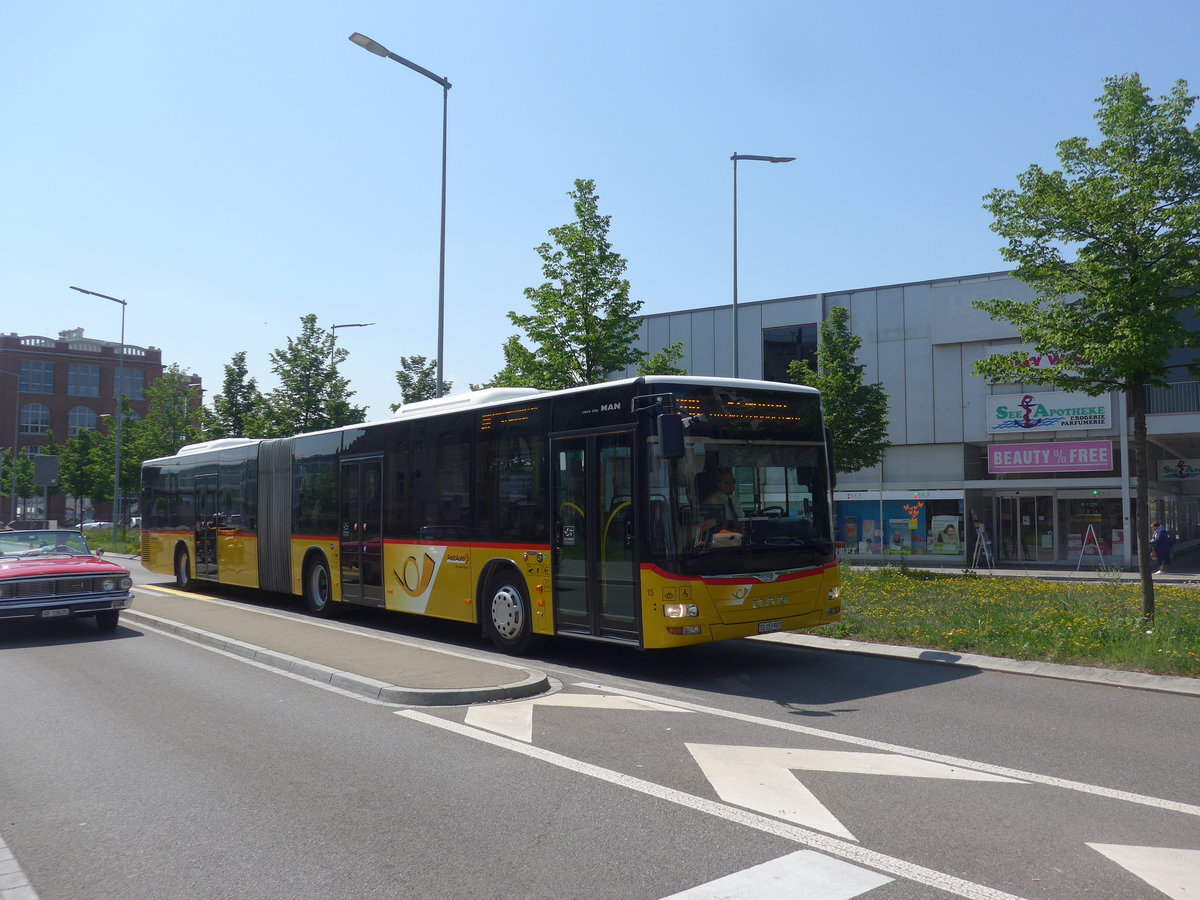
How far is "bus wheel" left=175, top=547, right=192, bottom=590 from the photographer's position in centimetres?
2184

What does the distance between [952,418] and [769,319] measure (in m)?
8.49

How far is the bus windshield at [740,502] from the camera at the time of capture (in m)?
9.53

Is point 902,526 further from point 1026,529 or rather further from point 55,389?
point 55,389

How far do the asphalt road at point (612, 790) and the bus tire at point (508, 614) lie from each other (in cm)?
177

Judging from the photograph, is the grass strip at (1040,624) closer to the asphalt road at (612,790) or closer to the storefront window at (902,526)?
the asphalt road at (612,790)

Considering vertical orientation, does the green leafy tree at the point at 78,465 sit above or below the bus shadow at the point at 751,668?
above

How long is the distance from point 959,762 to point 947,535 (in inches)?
1203

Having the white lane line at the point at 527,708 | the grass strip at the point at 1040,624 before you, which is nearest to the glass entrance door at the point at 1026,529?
the grass strip at the point at 1040,624

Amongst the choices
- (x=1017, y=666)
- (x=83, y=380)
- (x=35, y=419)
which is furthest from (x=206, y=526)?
(x=83, y=380)

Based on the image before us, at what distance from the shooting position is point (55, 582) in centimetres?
1320

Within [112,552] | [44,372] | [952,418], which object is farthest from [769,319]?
[44,372]

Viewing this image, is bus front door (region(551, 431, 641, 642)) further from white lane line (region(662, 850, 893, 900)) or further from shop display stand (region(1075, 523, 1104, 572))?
shop display stand (region(1075, 523, 1104, 572))

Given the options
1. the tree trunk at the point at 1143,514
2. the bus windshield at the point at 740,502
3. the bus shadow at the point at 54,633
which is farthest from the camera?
the bus shadow at the point at 54,633

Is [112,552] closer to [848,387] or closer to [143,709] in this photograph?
[848,387]
